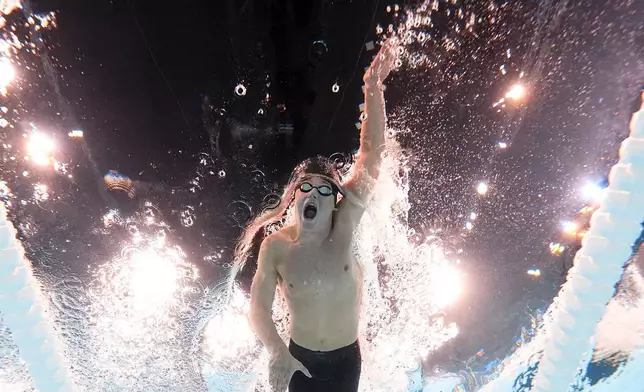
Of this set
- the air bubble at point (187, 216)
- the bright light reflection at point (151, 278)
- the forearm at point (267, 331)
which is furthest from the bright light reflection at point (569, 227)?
the bright light reflection at point (151, 278)

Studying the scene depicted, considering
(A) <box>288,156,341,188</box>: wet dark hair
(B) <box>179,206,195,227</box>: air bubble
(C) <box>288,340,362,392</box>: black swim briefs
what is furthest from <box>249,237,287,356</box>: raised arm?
(B) <box>179,206,195,227</box>: air bubble

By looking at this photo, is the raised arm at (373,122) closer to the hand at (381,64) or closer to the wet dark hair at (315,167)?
the hand at (381,64)

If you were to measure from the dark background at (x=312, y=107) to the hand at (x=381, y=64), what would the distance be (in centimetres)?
4

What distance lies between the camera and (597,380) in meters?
1.91

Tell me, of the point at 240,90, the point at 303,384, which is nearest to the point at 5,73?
the point at 240,90

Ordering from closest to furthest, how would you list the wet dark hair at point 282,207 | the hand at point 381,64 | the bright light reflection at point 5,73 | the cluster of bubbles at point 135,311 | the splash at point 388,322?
1. the bright light reflection at point 5,73
2. the hand at point 381,64
3. the wet dark hair at point 282,207
4. the cluster of bubbles at point 135,311
5. the splash at point 388,322

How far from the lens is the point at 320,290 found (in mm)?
1463

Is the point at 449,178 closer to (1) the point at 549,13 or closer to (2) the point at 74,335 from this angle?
(1) the point at 549,13

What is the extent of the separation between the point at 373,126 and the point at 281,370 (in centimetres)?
106

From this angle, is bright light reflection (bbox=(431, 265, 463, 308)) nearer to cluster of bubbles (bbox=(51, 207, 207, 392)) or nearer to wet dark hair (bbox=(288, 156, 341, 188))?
wet dark hair (bbox=(288, 156, 341, 188))

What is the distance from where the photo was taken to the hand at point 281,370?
1220 millimetres

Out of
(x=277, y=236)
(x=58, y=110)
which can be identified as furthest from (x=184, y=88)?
(x=277, y=236)

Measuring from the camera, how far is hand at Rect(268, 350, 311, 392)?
4.00 feet

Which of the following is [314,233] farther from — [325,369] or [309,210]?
[325,369]
